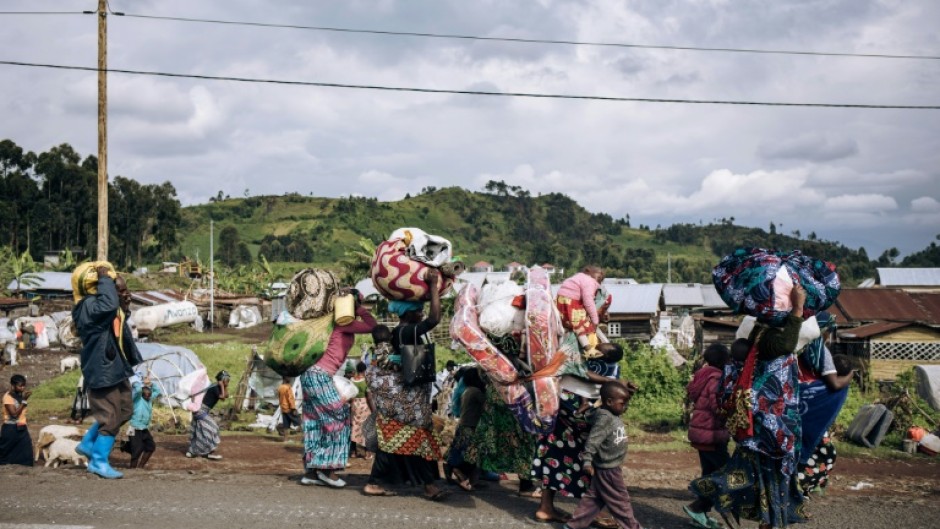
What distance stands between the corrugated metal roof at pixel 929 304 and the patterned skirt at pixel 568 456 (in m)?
23.0

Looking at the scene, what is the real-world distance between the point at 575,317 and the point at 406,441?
1.72 m

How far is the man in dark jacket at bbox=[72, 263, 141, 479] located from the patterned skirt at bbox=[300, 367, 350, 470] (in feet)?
5.83

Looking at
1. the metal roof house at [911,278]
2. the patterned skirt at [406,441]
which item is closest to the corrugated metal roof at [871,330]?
the patterned skirt at [406,441]

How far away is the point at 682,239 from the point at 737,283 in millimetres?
137971

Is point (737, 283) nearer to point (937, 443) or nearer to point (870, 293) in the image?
point (937, 443)

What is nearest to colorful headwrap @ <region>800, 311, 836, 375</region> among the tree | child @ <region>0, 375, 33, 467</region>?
child @ <region>0, 375, 33, 467</region>

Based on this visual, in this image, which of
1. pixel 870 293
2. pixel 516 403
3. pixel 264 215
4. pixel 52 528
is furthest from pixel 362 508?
pixel 264 215

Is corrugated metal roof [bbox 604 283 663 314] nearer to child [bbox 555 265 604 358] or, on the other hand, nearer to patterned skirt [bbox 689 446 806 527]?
child [bbox 555 265 604 358]

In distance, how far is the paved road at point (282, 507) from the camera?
5738 mm

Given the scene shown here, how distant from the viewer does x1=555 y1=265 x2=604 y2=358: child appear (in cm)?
657

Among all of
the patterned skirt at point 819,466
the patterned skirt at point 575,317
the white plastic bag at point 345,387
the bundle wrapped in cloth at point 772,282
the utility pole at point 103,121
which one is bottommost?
the white plastic bag at point 345,387

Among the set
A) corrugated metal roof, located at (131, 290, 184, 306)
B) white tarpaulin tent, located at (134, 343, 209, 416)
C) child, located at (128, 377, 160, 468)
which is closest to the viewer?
child, located at (128, 377, 160, 468)

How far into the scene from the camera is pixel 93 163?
74188 millimetres

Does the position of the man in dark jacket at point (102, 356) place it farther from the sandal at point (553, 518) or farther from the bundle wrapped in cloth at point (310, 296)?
the sandal at point (553, 518)
